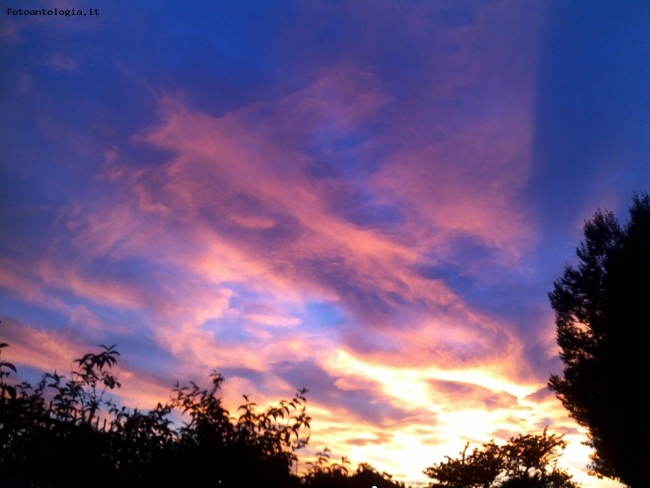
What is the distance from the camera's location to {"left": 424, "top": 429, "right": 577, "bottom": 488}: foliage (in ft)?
114

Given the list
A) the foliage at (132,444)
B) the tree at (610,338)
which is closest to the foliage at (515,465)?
the tree at (610,338)

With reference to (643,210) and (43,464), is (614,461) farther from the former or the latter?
(43,464)

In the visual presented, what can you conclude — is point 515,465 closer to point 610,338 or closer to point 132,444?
point 610,338

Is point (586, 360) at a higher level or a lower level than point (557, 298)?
lower

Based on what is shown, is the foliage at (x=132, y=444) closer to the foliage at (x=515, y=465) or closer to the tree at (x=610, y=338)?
the tree at (x=610, y=338)

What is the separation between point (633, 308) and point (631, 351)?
5.60 ft

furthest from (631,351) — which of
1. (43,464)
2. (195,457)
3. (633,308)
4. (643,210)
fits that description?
(43,464)

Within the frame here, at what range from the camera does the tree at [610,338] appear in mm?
19844

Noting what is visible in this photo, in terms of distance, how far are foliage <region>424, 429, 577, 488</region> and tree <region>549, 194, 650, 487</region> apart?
12811mm

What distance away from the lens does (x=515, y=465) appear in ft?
119

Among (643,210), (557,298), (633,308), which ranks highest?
(643,210)

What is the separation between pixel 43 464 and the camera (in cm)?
442

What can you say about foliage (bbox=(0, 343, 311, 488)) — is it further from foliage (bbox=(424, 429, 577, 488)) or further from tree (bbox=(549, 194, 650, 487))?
foliage (bbox=(424, 429, 577, 488))

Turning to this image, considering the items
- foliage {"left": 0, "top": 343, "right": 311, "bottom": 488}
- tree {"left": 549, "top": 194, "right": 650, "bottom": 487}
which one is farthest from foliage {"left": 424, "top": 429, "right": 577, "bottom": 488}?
foliage {"left": 0, "top": 343, "right": 311, "bottom": 488}
